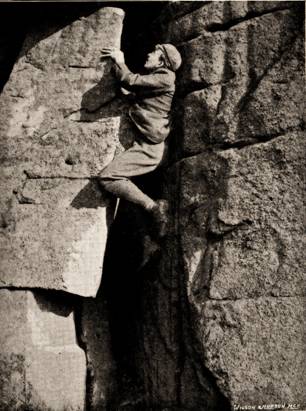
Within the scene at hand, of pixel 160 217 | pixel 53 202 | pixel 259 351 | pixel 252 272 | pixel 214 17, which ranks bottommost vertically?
pixel 259 351

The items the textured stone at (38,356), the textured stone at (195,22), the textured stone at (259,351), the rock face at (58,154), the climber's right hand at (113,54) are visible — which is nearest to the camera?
the textured stone at (259,351)

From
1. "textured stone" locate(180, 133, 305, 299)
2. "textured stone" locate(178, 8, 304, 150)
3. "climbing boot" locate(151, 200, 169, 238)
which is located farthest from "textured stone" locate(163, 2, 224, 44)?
"climbing boot" locate(151, 200, 169, 238)

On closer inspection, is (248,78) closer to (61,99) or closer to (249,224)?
(249,224)

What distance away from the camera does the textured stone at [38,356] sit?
591 cm

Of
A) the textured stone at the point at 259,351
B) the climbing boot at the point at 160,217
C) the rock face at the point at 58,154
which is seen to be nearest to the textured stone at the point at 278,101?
the climbing boot at the point at 160,217

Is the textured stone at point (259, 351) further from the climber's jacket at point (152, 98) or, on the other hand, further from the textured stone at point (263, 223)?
the climber's jacket at point (152, 98)

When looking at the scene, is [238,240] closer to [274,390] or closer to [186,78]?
[274,390]

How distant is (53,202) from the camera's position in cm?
616

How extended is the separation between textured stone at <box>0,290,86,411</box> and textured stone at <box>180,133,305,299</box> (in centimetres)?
122

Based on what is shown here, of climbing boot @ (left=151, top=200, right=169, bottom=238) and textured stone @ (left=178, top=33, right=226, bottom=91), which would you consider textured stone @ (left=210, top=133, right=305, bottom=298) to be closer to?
climbing boot @ (left=151, top=200, right=169, bottom=238)

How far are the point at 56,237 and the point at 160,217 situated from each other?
894 millimetres

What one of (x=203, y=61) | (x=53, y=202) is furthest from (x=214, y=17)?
(x=53, y=202)

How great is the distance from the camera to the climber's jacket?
244 inches

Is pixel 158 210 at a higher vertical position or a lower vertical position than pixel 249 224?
higher
